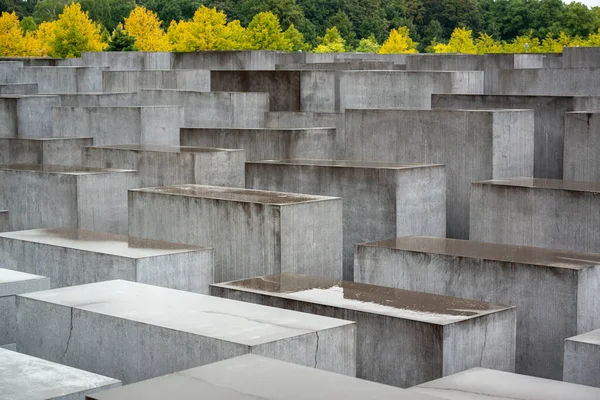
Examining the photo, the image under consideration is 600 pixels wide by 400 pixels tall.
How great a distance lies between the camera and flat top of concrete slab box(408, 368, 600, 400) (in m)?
4.75

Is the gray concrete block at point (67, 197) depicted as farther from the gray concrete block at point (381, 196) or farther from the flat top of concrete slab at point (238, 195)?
the gray concrete block at point (381, 196)

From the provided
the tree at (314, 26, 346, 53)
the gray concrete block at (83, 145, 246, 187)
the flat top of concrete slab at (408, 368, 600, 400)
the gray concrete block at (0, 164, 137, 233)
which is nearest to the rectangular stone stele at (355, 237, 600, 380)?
the flat top of concrete slab at (408, 368, 600, 400)

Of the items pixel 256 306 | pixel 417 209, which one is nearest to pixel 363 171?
pixel 417 209

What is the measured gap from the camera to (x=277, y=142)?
13.0 m

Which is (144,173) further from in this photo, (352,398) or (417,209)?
(352,398)

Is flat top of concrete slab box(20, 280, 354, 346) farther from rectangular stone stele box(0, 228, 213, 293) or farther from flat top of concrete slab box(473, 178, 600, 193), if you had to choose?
flat top of concrete slab box(473, 178, 600, 193)

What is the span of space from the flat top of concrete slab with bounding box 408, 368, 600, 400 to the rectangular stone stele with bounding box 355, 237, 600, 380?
271 centimetres

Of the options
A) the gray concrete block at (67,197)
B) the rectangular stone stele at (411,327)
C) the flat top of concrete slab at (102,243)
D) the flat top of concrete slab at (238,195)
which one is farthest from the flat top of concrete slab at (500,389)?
the gray concrete block at (67,197)

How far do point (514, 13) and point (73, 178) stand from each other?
186 feet

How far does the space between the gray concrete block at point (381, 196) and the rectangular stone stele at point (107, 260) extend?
7.71ft

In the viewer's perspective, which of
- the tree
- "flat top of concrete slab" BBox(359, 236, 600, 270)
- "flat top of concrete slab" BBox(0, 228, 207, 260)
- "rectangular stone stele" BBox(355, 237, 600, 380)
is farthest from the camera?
the tree

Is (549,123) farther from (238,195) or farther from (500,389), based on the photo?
(500,389)

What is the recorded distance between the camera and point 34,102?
1575cm

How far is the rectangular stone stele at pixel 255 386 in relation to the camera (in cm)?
427
